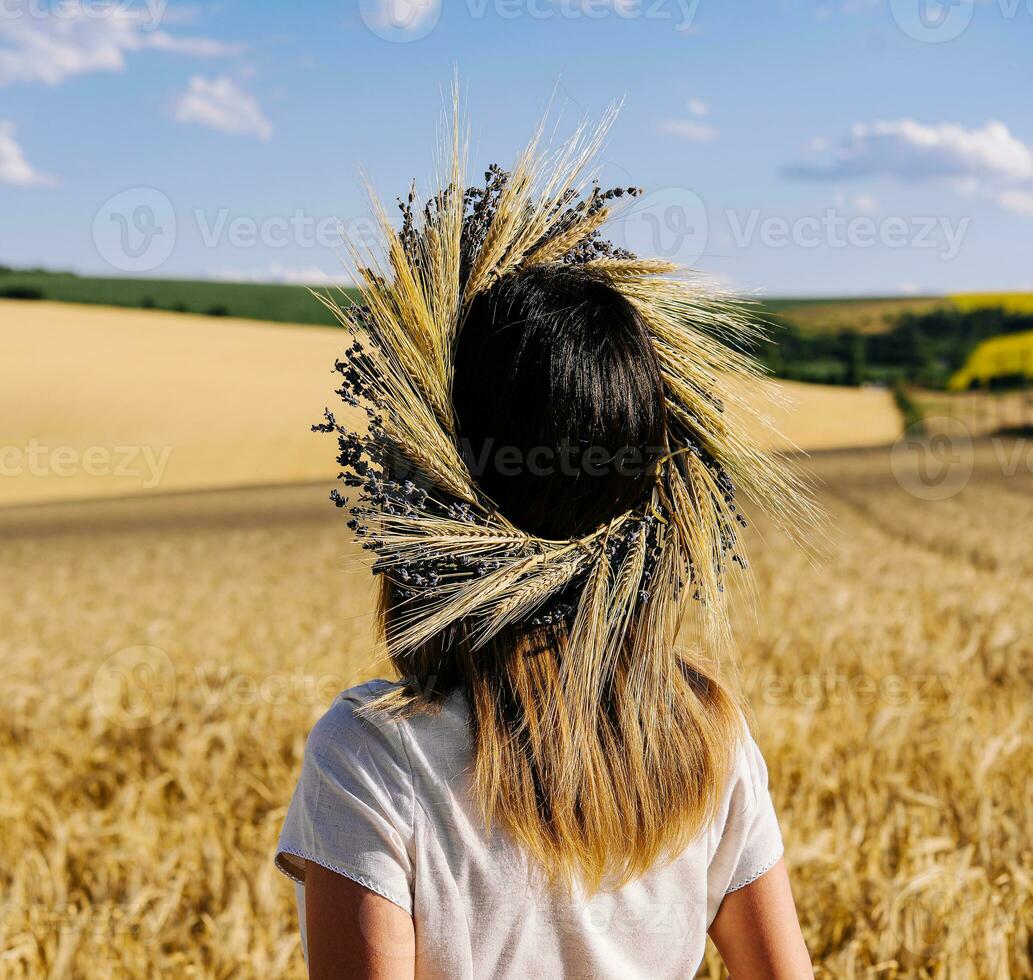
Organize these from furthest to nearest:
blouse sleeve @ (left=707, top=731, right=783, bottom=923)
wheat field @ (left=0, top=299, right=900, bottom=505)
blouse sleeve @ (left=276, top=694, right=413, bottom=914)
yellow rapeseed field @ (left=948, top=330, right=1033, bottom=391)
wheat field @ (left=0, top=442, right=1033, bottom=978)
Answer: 1. yellow rapeseed field @ (left=948, top=330, right=1033, bottom=391)
2. wheat field @ (left=0, top=299, right=900, bottom=505)
3. wheat field @ (left=0, top=442, right=1033, bottom=978)
4. blouse sleeve @ (left=707, top=731, right=783, bottom=923)
5. blouse sleeve @ (left=276, top=694, right=413, bottom=914)

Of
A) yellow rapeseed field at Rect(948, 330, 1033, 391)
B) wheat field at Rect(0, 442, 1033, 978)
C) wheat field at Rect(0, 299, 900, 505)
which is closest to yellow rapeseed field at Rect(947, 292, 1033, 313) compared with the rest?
yellow rapeseed field at Rect(948, 330, 1033, 391)

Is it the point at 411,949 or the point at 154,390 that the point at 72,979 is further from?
the point at 154,390

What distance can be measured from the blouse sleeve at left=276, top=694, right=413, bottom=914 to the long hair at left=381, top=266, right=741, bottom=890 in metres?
0.08

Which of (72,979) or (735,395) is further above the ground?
(735,395)

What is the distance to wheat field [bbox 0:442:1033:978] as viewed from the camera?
2.87 m

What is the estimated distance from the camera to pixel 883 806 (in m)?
3.80

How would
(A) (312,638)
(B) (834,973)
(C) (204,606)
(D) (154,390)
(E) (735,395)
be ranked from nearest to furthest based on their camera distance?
(E) (735,395) < (B) (834,973) < (A) (312,638) < (C) (204,606) < (D) (154,390)

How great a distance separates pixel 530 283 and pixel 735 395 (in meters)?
0.46

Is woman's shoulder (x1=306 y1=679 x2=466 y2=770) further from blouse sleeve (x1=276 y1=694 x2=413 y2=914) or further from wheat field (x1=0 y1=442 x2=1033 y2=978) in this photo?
wheat field (x1=0 y1=442 x2=1033 y2=978)

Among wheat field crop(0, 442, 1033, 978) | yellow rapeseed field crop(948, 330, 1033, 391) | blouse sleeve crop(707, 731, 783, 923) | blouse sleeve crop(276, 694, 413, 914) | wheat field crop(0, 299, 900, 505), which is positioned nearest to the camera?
blouse sleeve crop(276, 694, 413, 914)

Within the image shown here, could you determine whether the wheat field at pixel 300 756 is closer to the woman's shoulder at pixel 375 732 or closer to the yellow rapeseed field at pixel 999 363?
the woman's shoulder at pixel 375 732

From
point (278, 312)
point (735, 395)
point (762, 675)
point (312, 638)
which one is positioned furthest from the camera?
point (278, 312)

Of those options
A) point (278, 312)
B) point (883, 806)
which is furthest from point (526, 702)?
point (278, 312)

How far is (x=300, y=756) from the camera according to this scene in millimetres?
4398
